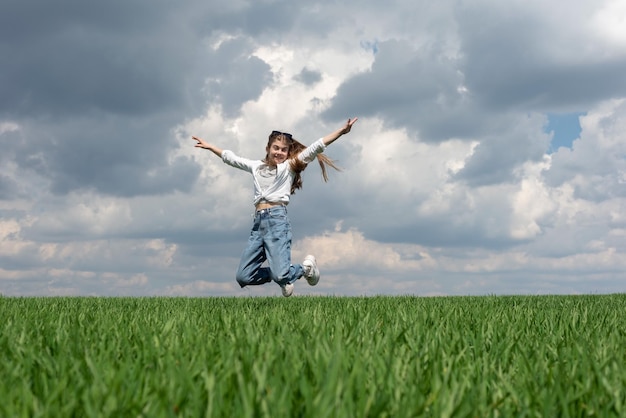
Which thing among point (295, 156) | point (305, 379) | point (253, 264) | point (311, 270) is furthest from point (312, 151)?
point (305, 379)

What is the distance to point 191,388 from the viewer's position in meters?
1.92

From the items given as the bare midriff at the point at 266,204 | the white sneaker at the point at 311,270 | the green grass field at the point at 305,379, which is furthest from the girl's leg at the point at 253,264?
the green grass field at the point at 305,379

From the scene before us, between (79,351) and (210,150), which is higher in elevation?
(210,150)

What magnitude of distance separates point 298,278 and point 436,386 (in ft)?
17.9

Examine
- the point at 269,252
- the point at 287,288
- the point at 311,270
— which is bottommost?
the point at 287,288

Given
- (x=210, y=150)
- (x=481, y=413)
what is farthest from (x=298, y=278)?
(x=481, y=413)

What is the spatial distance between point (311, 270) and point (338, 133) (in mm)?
1815

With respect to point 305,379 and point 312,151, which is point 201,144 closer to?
point 312,151

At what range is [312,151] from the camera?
6.94 m

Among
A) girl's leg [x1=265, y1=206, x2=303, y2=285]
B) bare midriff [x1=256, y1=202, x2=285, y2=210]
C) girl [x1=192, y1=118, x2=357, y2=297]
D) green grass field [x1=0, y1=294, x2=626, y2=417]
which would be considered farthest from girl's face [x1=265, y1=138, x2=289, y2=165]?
green grass field [x1=0, y1=294, x2=626, y2=417]

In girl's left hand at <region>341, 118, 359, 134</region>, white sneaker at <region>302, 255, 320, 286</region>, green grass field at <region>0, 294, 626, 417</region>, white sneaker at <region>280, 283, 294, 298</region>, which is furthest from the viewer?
white sneaker at <region>302, 255, 320, 286</region>

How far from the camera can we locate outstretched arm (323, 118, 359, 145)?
6.66m

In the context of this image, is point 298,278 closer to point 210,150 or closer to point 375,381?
point 210,150

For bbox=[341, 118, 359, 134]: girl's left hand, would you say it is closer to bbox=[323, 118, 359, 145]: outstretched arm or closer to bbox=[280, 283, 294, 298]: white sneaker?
bbox=[323, 118, 359, 145]: outstretched arm
